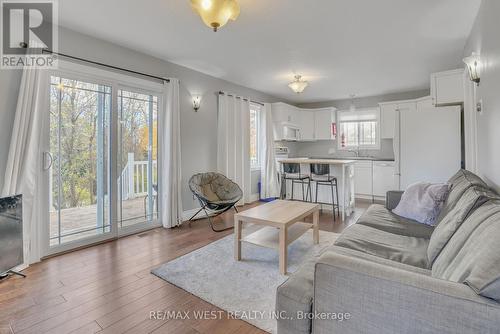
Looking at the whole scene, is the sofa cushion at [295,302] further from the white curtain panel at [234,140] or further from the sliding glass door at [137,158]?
the white curtain panel at [234,140]

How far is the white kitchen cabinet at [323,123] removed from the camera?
6945 mm

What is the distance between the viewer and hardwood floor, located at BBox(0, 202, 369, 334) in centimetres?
173

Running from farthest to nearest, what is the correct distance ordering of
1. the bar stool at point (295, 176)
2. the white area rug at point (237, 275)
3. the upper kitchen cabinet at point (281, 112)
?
the upper kitchen cabinet at point (281, 112)
the bar stool at point (295, 176)
the white area rug at point (237, 275)

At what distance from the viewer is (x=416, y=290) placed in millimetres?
953

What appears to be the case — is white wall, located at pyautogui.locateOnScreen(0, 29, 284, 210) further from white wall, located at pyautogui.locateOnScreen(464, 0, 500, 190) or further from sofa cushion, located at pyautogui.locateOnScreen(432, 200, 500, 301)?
white wall, located at pyautogui.locateOnScreen(464, 0, 500, 190)

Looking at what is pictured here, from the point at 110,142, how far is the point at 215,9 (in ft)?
7.48

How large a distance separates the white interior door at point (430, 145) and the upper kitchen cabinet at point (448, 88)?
12 centimetres

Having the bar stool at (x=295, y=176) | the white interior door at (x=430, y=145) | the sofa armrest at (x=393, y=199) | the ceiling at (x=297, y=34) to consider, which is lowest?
the sofa armrest at (x=393, y=199)

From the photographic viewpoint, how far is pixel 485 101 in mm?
2334

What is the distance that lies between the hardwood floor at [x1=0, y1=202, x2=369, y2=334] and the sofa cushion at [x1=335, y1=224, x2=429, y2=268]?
0.94 metres

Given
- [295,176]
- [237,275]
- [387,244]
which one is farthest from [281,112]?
[387,244]

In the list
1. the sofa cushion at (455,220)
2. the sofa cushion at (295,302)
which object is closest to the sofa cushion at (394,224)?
the sofa cushion at (455,220)
